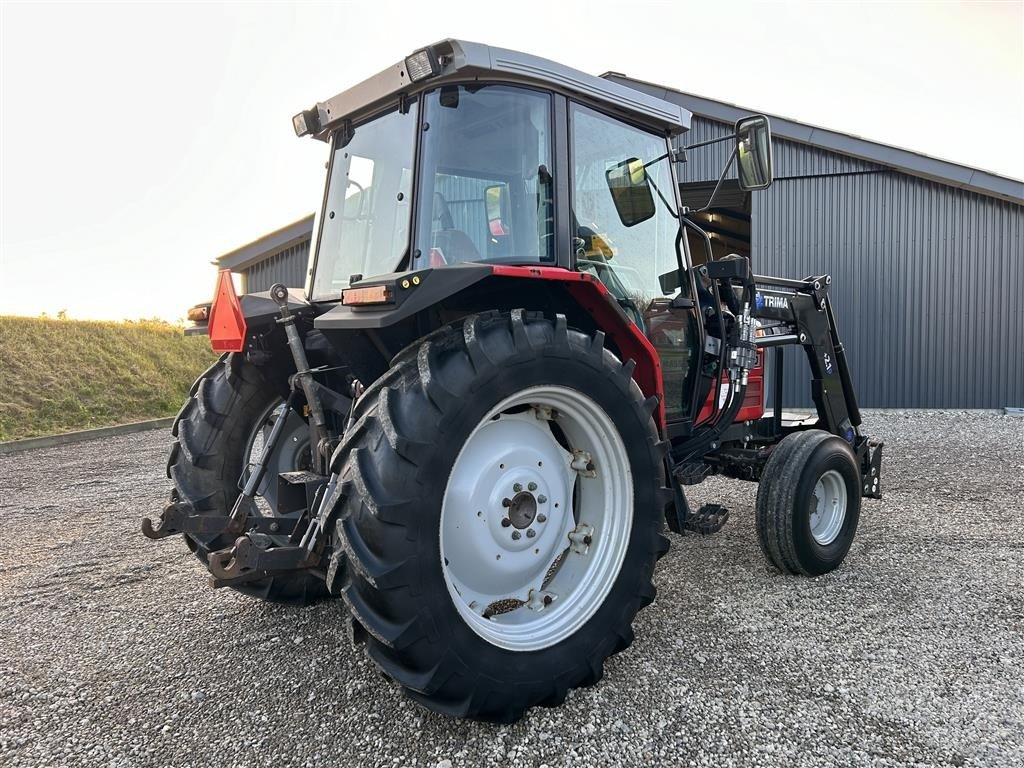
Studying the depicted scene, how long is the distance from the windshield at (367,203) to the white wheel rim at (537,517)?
0.81 meters

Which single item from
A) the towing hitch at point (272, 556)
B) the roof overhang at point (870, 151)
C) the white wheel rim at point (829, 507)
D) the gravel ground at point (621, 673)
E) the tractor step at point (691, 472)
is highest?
the roof overhang at point (870, 151)

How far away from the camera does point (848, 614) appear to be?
10.3 feet

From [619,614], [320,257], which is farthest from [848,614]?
[320,257]

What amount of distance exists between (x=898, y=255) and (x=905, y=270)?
0.27 metres

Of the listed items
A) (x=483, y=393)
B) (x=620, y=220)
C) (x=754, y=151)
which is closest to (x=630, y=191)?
(x=620, y=220)

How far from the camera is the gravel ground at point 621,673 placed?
6.93ft

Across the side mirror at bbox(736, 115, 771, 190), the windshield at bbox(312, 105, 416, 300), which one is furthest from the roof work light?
the side mirror at bbox(736, 115, 771, 190)

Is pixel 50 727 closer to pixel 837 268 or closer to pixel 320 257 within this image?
pixel 320 257

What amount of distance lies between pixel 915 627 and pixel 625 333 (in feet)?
6.15

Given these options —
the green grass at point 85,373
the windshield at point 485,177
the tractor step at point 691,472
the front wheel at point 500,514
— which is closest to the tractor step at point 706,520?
the tractor step at point 691,472

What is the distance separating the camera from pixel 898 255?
1070cm

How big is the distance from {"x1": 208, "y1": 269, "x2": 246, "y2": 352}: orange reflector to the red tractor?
1 cm

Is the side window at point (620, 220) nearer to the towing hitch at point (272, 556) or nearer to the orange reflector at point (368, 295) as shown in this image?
the orange reflector at point (368, 295)

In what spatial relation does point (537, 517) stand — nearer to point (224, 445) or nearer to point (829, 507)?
point (224, 445)
